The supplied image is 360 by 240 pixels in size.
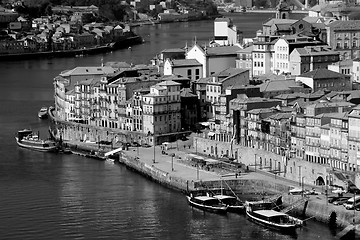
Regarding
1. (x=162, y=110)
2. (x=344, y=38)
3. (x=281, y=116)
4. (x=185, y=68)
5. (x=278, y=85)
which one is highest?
(x=344, y=38)

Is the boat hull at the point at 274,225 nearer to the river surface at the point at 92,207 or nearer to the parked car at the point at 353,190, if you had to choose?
the river surface at the point at 92,207

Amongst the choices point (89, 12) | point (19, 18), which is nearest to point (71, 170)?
point (19, 18)

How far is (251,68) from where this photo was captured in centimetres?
4347

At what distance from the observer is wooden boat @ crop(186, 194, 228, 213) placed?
29.0 m

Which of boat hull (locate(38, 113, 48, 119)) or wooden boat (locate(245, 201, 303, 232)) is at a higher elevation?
boat hull (locate(38, 113, 48, 119))

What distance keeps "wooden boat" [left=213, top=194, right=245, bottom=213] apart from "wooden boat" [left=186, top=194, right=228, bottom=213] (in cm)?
11

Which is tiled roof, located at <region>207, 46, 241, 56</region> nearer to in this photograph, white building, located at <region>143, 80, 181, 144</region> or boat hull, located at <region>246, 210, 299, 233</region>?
white building, located at <region>143, 80, 181, 144</region>

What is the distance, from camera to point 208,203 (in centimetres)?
2930

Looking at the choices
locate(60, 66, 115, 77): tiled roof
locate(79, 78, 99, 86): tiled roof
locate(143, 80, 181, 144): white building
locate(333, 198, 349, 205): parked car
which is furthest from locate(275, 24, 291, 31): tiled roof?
locate(333, 198, 349, 205): parked car

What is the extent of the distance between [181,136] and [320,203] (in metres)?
10.3

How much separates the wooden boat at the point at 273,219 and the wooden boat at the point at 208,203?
87 centimetres

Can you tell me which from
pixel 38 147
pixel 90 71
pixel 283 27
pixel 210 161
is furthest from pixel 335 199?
pixel 283 27

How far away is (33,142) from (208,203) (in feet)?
34.4

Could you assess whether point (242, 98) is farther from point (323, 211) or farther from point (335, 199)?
point (323, 211)
